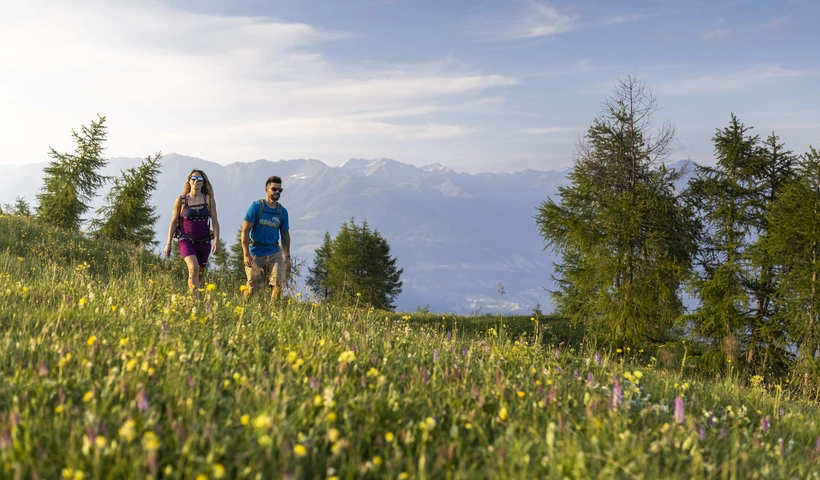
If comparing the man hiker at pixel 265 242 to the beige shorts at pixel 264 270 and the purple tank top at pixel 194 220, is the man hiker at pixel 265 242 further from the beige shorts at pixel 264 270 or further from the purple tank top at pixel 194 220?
the purple tank top at pixel 194 220

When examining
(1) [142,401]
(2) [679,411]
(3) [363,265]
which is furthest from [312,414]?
(3) [363,265]

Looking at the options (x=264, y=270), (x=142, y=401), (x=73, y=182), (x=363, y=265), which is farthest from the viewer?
(x=363, y=265)

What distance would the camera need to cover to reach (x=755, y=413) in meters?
5.33

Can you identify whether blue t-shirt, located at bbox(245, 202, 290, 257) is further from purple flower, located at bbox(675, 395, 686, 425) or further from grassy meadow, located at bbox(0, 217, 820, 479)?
purple flower, located at bbox(675, 395, 686, 425)

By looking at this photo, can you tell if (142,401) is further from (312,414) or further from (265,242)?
(265,242)

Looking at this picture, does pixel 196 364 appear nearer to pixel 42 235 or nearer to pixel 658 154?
pixel 42 235

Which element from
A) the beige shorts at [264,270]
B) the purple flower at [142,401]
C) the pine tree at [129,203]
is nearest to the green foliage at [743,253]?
the beige shorts at [264,270]

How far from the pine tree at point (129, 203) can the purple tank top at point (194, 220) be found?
35.0m

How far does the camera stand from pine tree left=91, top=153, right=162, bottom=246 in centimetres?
4025

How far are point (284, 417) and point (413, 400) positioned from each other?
96cm

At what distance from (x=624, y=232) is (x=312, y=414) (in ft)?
73.0

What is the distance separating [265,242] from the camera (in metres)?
9.39

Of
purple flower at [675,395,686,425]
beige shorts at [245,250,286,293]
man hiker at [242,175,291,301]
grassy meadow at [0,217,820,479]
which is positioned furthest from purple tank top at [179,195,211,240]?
purple flower at [675,395,686,425]

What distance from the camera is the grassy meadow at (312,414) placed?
2.59m
